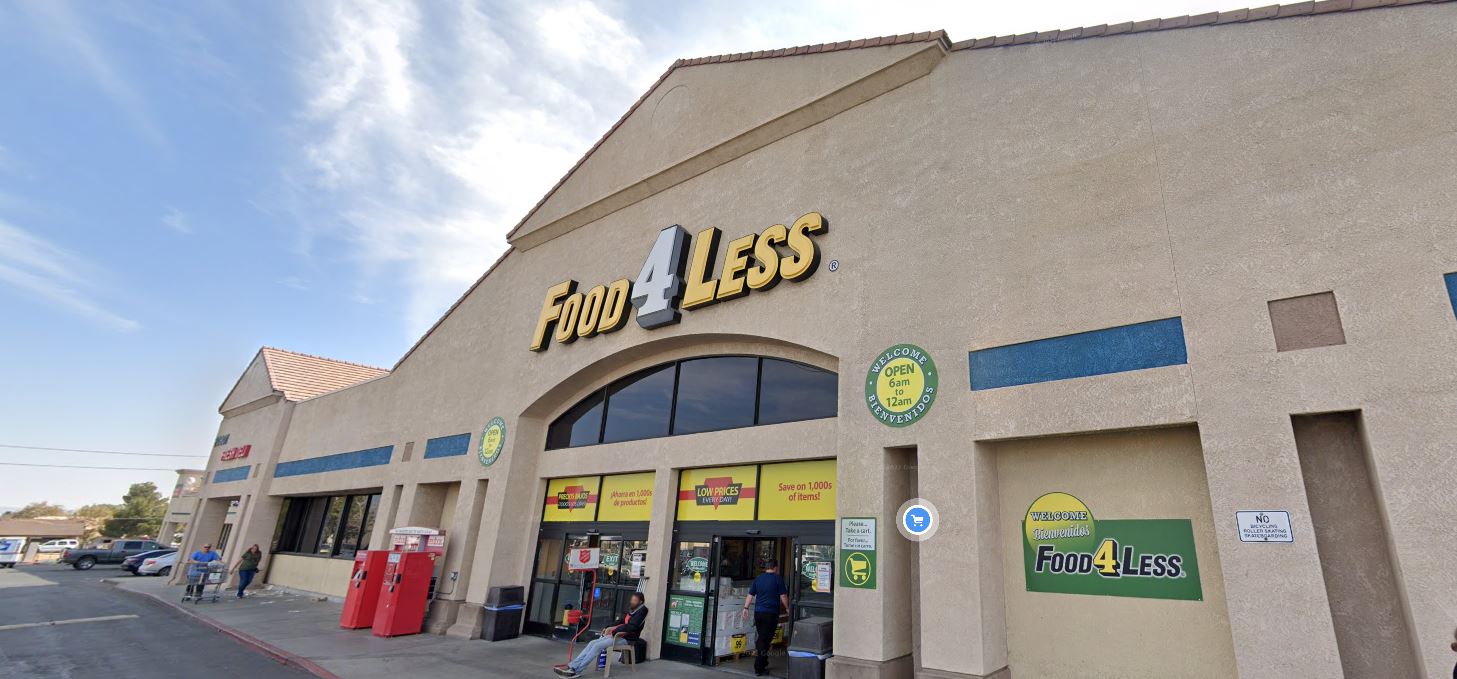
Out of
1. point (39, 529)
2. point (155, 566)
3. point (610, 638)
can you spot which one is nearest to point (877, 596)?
point (610, 638)

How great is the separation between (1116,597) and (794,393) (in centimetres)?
538

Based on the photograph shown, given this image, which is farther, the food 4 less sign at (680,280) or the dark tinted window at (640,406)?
the dark tinted window at (640,406)

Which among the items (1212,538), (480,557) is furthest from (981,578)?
(480,557)

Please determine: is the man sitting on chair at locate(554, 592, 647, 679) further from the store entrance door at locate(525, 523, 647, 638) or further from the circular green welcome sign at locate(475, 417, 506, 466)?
the circular green welcome sign at locate(475, 417, 506, 466)

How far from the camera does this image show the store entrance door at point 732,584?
9.84m

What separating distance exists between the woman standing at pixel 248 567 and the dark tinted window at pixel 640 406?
15.5 m

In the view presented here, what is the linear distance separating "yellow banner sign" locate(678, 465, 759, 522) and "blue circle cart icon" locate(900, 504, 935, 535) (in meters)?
3.23

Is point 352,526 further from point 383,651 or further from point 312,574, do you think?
point 383,651

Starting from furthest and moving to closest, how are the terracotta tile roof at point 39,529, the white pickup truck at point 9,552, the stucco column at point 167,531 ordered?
the terracotta tile roof at point 39,529, the stucco column at point 167,531, the white pickup truck at point 9,552

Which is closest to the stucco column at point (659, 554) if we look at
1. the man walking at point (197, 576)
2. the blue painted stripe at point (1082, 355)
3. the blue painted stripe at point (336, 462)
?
the blue painted stripe at point (1082, 355)

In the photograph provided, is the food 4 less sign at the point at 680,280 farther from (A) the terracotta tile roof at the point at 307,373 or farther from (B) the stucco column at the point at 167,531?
(B) the stucco column at the point at 167,531

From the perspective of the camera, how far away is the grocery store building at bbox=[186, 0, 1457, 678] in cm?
591

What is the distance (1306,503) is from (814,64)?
970 cm

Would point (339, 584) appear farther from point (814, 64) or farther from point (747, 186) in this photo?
point (814, 64)
